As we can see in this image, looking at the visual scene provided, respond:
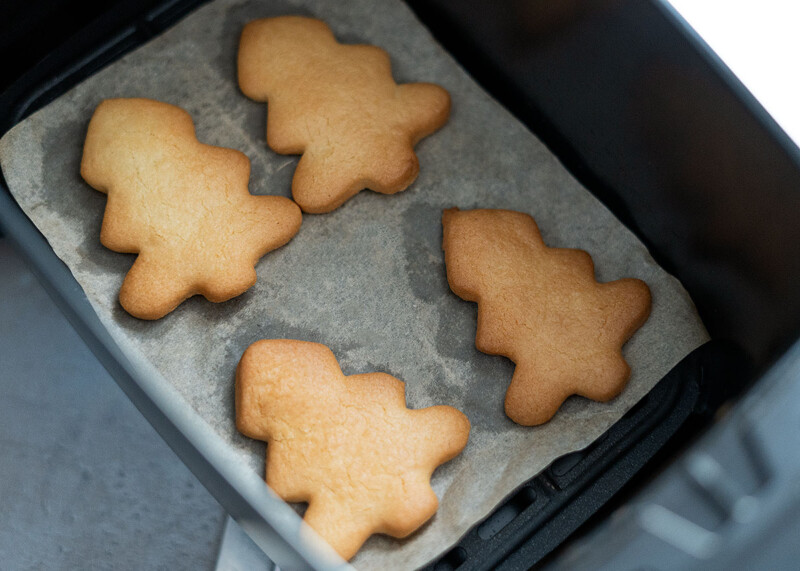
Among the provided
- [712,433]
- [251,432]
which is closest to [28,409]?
[251,432]

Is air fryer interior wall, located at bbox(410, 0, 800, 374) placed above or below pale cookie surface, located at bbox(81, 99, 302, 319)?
above

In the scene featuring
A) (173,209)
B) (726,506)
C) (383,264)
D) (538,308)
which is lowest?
(173,209)

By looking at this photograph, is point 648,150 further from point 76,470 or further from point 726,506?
A: point 76,470

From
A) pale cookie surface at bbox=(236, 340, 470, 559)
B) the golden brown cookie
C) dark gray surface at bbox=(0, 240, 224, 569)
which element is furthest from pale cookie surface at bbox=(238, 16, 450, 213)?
dark gray surface at bbox=(0, 240, 224, 569)

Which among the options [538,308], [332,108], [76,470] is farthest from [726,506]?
[76,470]

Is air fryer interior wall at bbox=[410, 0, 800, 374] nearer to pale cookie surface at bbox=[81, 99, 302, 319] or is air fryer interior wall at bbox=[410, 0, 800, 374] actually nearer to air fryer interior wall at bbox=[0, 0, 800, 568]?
air fryer interior wall at bbox=[0, 0, 800, 568]

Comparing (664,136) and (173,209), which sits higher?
(664,136)

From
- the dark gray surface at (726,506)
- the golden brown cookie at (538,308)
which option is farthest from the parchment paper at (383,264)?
the dark gray surface at (726,506)
